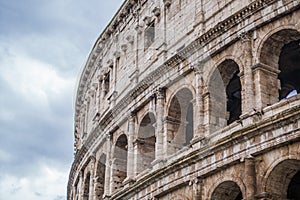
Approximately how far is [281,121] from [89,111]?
15.9m

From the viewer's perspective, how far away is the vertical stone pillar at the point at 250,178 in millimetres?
17641

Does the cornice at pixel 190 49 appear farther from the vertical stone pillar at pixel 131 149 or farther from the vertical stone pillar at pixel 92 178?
the vertical stone pillar at pixel 92 178

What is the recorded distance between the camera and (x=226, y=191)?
19.1m

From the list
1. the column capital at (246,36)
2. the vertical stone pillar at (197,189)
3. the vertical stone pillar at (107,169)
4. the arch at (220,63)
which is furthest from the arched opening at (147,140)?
the column capital at (246,36)

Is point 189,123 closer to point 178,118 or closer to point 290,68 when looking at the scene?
point 178,118

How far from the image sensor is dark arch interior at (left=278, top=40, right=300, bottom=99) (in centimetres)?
2098

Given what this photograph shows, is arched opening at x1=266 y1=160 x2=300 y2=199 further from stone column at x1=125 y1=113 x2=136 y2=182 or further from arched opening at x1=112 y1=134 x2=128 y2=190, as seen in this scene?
arched opening at x1=112 y1=134 x2=128 y2=190

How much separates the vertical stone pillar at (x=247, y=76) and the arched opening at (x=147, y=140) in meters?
5.05

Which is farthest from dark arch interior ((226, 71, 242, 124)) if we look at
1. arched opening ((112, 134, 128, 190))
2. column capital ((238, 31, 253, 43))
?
arched opening ((112, 134, 128, 190))

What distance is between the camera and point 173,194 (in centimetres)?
2039

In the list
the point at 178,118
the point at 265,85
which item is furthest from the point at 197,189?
the point at 178,118

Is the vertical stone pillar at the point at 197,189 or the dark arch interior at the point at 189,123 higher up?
the dark arch interior at the point at 189,123

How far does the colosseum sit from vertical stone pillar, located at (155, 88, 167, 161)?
1.7 inches

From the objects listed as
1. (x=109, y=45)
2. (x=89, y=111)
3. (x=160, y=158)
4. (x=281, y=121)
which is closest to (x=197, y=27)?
(x=160, y=158)
